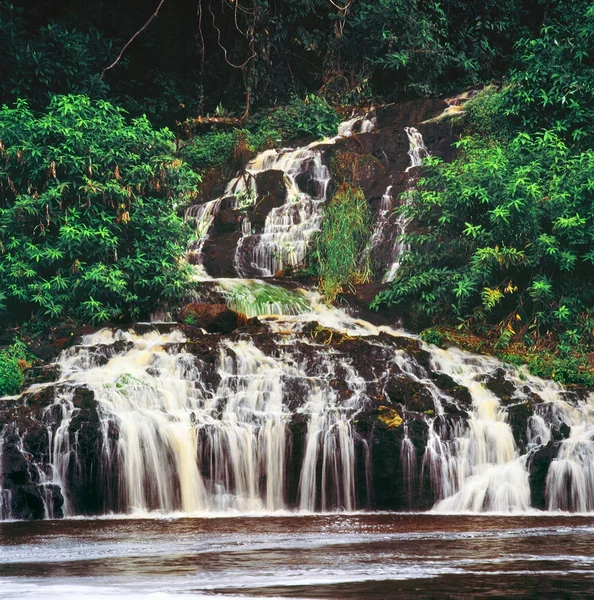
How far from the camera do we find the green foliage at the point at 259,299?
57.0 ft

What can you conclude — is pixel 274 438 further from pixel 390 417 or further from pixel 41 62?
pixel 41 62

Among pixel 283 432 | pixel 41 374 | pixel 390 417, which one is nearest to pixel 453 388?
pixel 390 417

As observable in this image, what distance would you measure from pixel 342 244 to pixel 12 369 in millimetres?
6960

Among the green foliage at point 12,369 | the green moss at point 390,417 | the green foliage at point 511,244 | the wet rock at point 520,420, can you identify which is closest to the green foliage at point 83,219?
the green foliage at point 12,369

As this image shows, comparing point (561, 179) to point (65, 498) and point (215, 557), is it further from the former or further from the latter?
point (215, 557)

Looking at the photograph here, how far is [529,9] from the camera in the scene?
26844mm

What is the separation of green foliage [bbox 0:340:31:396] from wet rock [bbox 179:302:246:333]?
259 cm

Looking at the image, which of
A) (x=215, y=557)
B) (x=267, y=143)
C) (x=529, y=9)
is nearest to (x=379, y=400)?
(x=215, y=557)

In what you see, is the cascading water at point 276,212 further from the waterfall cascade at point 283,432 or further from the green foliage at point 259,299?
the waterfall cascade at point 283,432

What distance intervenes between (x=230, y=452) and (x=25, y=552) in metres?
4.20

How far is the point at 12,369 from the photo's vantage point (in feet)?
46.4

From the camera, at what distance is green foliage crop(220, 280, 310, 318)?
683 inches

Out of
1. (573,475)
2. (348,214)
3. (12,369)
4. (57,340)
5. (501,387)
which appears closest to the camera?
(573,475)

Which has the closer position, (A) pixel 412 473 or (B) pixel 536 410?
(A) pixel 412 473
